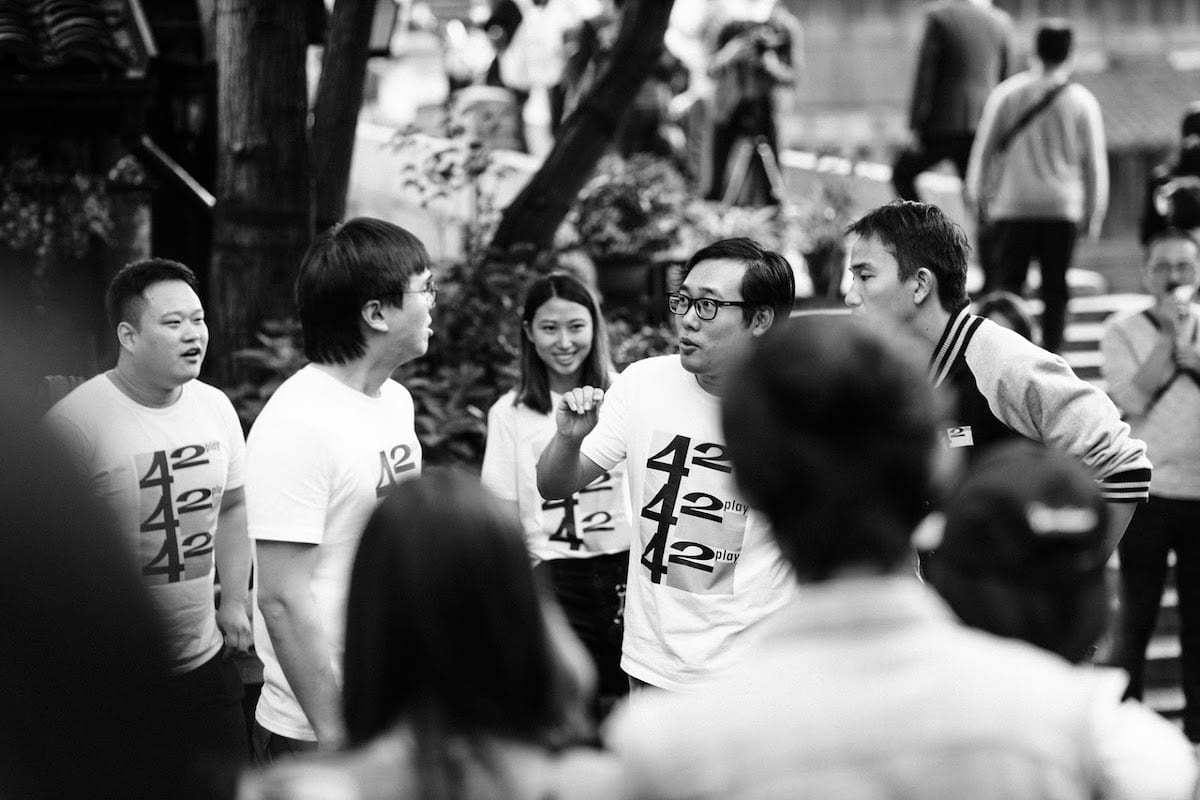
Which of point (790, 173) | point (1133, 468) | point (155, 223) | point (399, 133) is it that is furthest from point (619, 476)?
point (790, 173)

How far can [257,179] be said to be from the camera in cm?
711

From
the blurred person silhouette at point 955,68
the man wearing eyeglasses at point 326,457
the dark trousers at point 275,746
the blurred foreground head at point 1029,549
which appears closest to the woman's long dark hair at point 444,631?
the blurred foreground head at point 1029,549

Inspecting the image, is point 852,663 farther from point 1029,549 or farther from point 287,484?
point 287,484

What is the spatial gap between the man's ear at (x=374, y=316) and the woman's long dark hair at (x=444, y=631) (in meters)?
1.92

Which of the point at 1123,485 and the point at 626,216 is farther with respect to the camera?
the point at 626,216

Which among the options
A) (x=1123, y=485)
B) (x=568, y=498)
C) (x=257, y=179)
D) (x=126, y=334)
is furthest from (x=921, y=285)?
(x=257, y=179)

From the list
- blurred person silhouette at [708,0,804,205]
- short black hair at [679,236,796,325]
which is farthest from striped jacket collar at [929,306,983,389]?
blurred person silhouette at [708,0,804,205]

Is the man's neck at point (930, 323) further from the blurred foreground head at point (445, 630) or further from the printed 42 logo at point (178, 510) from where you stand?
the blurred foreground head at point (445, 630)

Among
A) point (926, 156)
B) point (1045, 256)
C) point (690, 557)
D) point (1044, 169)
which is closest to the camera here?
point (690, 557)

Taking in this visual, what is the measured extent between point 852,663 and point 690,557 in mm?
2253

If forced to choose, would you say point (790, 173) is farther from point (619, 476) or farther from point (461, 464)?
point (619, 476)

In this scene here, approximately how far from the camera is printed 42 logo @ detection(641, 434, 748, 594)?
4.28 m

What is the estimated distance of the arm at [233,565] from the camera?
15.5ft

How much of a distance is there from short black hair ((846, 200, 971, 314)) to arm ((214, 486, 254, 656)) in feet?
6.37
